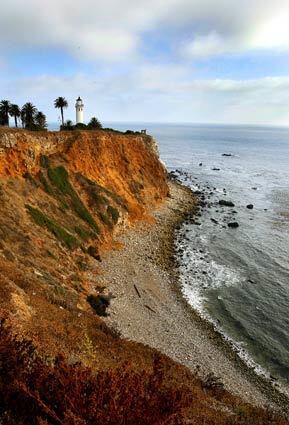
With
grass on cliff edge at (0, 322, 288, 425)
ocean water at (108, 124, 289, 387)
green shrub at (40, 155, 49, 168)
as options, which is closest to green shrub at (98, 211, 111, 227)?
green shrub at (40, 155, 49, 168)

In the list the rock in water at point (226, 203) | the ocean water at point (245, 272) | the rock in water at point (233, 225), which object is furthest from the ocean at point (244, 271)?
the rock in water at point (226, 203)

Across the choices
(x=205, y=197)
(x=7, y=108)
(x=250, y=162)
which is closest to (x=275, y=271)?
(x=205, y=197)

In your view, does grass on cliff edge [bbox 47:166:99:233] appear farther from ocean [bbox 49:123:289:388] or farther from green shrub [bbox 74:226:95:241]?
ocean [bbox 49:123:289:388]

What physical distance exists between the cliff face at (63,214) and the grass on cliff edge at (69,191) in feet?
0.46

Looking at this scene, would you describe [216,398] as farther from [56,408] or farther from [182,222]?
[182,222]

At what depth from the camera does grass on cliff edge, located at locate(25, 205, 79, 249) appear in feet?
141

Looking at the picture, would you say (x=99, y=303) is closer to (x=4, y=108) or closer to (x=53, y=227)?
(x=53, y=227)

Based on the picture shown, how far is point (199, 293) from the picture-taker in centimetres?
4206

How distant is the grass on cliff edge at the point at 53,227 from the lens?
42844mm

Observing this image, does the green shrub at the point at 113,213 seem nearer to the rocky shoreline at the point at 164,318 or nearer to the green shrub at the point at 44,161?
the rocky shoreline at the point at 164,318

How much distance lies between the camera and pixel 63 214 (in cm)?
4844

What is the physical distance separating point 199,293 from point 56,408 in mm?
34209

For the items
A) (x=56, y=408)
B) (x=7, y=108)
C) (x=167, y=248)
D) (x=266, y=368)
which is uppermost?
(x=7, y=108)

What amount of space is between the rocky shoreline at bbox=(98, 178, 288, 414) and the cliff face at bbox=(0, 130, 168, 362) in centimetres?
263
